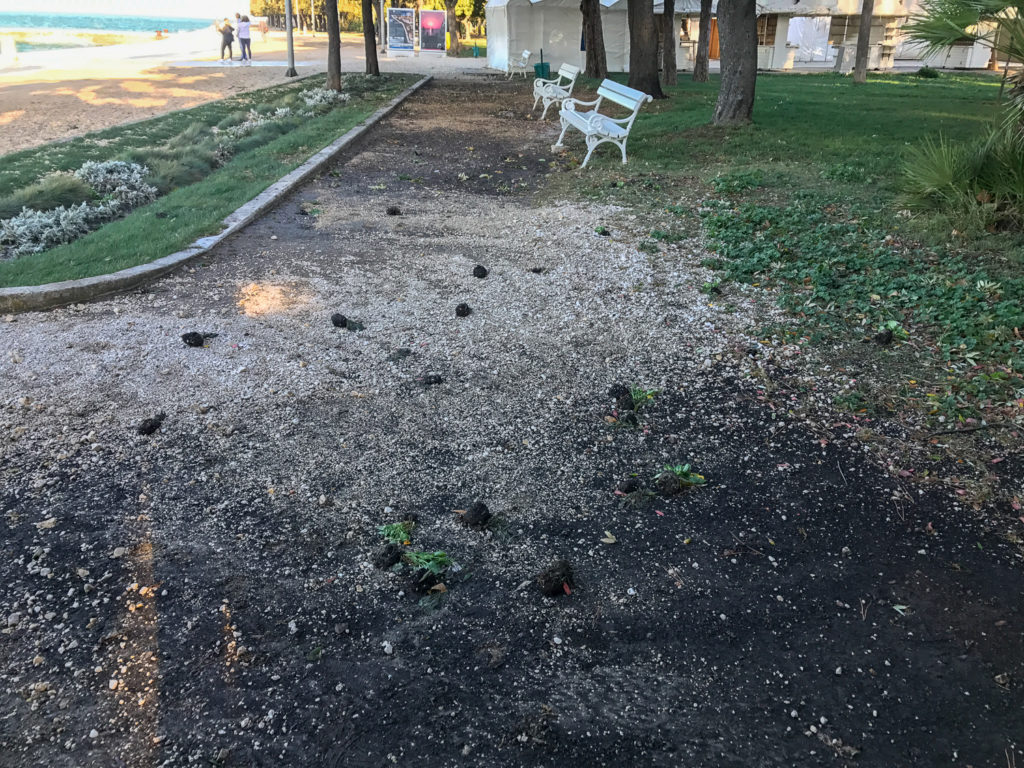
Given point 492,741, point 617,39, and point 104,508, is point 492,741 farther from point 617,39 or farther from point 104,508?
point 617,39

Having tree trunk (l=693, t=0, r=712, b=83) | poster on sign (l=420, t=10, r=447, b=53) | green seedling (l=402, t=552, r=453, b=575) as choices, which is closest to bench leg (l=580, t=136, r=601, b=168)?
green seedling (l=402, t=552, r=453, b=575)

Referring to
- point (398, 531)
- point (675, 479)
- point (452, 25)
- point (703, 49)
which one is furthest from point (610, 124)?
point (452, 25)

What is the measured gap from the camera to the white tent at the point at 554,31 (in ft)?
97.6

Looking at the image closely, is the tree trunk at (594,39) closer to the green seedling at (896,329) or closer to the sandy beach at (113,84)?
the sandy beach at (113,84)

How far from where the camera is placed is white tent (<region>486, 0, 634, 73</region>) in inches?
1171

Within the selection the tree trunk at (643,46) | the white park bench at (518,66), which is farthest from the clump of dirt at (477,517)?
the white park bench at (518,66)

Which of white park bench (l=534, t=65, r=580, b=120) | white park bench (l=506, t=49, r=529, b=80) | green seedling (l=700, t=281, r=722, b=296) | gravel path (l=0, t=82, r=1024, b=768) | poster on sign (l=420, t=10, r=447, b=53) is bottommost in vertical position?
gravel path (l=0, t=82, r=1024, b=768)

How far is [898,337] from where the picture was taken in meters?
4.99

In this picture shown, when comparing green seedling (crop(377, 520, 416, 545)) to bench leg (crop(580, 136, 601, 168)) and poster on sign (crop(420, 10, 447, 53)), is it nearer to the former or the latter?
bench leg (crop(580, 136, 601, 168))

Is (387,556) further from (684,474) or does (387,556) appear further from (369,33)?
(369,33)

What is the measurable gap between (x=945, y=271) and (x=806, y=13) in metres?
33.0

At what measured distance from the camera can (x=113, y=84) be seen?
78.4 ft

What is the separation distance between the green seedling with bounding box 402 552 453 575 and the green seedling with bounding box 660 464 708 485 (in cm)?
120

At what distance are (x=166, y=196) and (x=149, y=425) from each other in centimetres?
625
